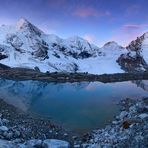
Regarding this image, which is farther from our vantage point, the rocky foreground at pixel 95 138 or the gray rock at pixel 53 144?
the gray rock at pixel 53 144

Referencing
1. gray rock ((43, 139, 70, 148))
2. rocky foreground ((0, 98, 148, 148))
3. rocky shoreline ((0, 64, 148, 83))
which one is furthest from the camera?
rocky shoreline ((0, 64, 148, 83))

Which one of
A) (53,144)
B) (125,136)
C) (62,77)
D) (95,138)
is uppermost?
(62,77)

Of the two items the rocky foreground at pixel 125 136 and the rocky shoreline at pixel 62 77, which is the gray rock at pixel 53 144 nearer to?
the rocky foreground at pixel 125 136

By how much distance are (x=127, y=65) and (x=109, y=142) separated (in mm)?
168694

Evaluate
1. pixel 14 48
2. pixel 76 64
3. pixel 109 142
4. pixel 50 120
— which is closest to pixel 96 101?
pixel 50 120

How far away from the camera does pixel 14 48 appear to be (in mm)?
197250

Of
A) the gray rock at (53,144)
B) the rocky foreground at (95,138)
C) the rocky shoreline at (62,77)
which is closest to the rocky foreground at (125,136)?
the rocky foreground at (95,138)

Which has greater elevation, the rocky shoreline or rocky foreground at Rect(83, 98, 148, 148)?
the rocky shoreline

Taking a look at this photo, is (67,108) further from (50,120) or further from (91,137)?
(91,137)

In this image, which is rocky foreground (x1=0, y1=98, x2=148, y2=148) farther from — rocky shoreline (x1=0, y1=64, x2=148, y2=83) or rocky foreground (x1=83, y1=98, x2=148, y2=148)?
rocky shoreline (x1=0, y1=64, x2=148, y2=83)

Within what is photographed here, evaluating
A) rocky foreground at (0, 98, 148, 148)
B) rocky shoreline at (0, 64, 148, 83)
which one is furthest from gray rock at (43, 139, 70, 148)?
rocky shoreline at (0, 64, 148, 83)

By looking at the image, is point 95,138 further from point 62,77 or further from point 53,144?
point 62,77

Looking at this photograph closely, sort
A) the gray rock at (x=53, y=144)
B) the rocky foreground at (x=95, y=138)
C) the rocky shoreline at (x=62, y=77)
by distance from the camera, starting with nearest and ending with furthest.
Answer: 1. the rocky foreground at (x=95, y=138)
2. the gray rock at (x=53, y=144)
3. the rocky shoreline at (x=62, y=77)

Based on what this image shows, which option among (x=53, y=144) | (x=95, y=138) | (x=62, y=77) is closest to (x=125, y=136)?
(x=95, y=138)
